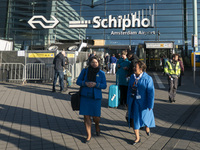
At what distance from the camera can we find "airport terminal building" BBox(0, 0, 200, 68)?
88.5 ft

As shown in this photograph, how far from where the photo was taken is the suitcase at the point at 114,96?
20.9ft

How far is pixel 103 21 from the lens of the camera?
2698 centimetres

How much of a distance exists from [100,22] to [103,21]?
499 mm

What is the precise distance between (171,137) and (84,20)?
84.6 feet

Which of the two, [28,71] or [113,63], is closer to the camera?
[28,71]

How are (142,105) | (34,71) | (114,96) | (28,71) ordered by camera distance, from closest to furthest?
(142,105)
(114,96)
(34,71)
(28,71)

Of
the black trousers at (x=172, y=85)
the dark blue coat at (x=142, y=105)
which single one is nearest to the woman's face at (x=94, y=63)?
the dark blue coat at (x=142, y=105)

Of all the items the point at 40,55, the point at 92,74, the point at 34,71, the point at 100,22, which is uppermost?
the point at 100,22

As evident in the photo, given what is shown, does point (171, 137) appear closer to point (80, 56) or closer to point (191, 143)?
point (191, 143)

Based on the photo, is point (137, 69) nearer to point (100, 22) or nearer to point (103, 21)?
point (103, 21)

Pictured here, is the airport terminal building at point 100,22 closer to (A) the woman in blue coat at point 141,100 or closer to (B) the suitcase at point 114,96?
(B) the suitcase at point 114,96

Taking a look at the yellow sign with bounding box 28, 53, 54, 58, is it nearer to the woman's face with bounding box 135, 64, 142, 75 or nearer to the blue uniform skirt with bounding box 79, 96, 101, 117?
the blue uniform skirt with bounding box 79, 96, 101, 117

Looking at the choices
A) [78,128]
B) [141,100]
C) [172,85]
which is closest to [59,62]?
[172,85]

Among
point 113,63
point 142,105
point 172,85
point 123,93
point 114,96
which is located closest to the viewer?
point 142,105
